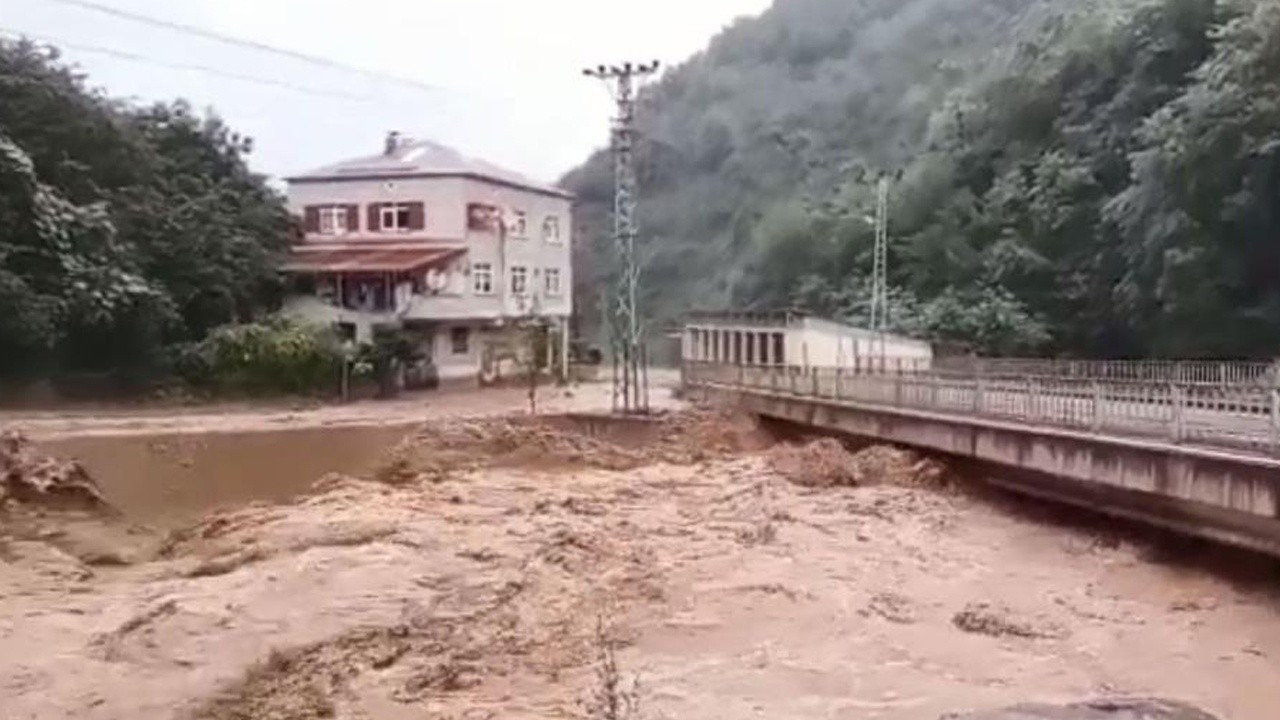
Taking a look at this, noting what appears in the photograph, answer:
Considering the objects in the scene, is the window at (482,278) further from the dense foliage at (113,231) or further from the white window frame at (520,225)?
the dense foliage at (113,231)

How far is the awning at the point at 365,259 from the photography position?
154ft

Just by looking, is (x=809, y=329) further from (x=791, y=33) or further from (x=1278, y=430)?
(x=791, y=33)

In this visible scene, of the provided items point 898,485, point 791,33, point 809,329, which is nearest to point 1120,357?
point 809,329

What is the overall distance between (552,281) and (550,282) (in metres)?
0.18

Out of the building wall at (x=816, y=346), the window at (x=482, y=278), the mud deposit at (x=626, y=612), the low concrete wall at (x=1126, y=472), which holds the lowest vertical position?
the mud deposit at (x=626, y=612)

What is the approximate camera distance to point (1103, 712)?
9.43 m

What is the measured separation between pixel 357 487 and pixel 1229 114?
71.4ft

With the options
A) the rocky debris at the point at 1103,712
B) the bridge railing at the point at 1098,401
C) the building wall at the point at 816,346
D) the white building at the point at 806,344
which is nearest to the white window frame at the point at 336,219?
the white building at the point at 806,344

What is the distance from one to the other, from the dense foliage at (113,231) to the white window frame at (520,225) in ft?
A: 27.4

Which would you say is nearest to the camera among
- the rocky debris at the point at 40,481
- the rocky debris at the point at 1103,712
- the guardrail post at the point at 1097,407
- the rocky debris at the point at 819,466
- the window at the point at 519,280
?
the rocky debris at the point at 1103,712

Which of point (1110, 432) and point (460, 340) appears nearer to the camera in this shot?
point (1110, 432)

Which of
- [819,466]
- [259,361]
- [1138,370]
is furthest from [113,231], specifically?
[1138,370]

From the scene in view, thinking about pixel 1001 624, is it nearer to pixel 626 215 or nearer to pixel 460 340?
pixel 626 215

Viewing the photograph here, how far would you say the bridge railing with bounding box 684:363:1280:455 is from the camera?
16312 millimetres
